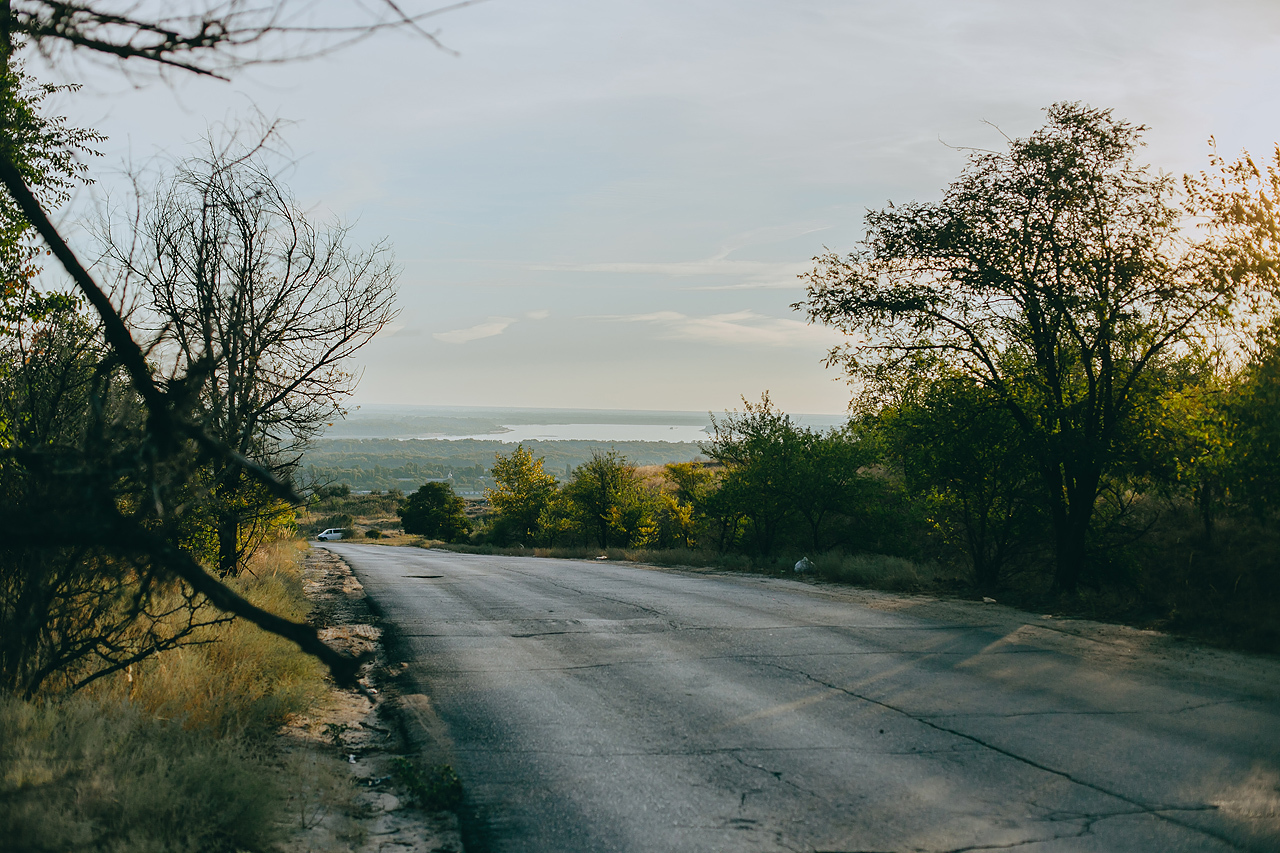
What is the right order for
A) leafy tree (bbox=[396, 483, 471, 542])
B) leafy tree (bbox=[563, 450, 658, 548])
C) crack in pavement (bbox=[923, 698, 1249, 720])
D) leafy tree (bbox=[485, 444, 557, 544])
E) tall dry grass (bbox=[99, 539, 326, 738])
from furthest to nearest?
leafy tree (bbox=[396, 483, 471, 542]), leafy tree (bbox=[485, 444, 557, 544]), leafy tree (bbox=[563, 450, 658, 548]), crack in pavement (bbox=[923, 698, 1249, 720]), tall dry grass (bbox=[99, 539, 326, 738])

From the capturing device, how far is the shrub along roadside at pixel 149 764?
3.71 m

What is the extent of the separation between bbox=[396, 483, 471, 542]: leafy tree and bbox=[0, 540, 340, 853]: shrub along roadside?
64.2 m

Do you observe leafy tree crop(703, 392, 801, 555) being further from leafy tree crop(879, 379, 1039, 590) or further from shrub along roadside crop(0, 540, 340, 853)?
shrub along roadside crop(0, 540, 340, 853)

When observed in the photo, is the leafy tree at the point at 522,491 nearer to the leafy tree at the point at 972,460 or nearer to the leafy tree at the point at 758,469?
the leafy tree at the point at 758,469

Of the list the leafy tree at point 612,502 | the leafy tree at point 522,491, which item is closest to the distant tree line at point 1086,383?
the leafy tree at point 612,502

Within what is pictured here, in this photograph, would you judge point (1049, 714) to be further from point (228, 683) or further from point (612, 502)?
point (612, 502)

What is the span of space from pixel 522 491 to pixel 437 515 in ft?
57.1

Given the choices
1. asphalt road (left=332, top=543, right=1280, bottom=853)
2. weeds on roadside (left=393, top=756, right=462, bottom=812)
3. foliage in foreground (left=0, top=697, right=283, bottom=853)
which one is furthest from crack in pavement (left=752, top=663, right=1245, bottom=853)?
foliage in foreground (left=0, top=697, right=283, bottom=853)

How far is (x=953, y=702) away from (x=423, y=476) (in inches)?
7013

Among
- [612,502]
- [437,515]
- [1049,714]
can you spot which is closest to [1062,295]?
[1049,714]

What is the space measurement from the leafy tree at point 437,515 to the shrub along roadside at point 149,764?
64163mm

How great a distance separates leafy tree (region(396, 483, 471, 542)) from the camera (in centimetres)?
7012

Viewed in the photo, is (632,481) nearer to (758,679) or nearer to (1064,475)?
(1064,475)

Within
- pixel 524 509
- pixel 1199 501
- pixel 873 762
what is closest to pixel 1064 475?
pixel 1199 501
